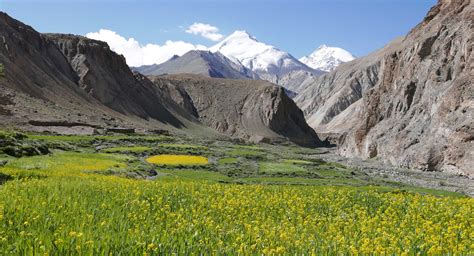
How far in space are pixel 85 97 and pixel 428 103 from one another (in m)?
90.3

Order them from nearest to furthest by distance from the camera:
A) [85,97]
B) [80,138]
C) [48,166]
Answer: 1. [48,166]
2. [80,138]
3. [85,97]

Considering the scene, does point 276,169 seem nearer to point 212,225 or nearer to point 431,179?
point 431,179

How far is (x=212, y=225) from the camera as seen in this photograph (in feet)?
35.5

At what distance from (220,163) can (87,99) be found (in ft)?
251

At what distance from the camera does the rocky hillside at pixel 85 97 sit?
95375 millimetres

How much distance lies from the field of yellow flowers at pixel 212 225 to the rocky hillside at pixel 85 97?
75.5 m

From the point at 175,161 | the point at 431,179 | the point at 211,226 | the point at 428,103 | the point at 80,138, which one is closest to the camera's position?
the point at 211,226

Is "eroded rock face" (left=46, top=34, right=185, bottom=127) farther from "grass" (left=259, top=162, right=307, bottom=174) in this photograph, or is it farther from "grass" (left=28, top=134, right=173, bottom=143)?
"grass" (left=259, top=162, right=307, bottom=174)

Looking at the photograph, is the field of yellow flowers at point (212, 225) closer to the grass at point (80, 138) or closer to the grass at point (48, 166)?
the grass at point (48, 166)

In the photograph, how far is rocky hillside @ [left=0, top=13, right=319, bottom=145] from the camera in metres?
95.4

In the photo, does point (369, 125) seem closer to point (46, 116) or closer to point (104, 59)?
point (46, 116)

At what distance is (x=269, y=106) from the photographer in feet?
646

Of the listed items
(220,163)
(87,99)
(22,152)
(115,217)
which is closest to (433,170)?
(220,163)

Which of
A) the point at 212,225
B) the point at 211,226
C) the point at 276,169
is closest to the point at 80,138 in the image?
the point at 276,169
